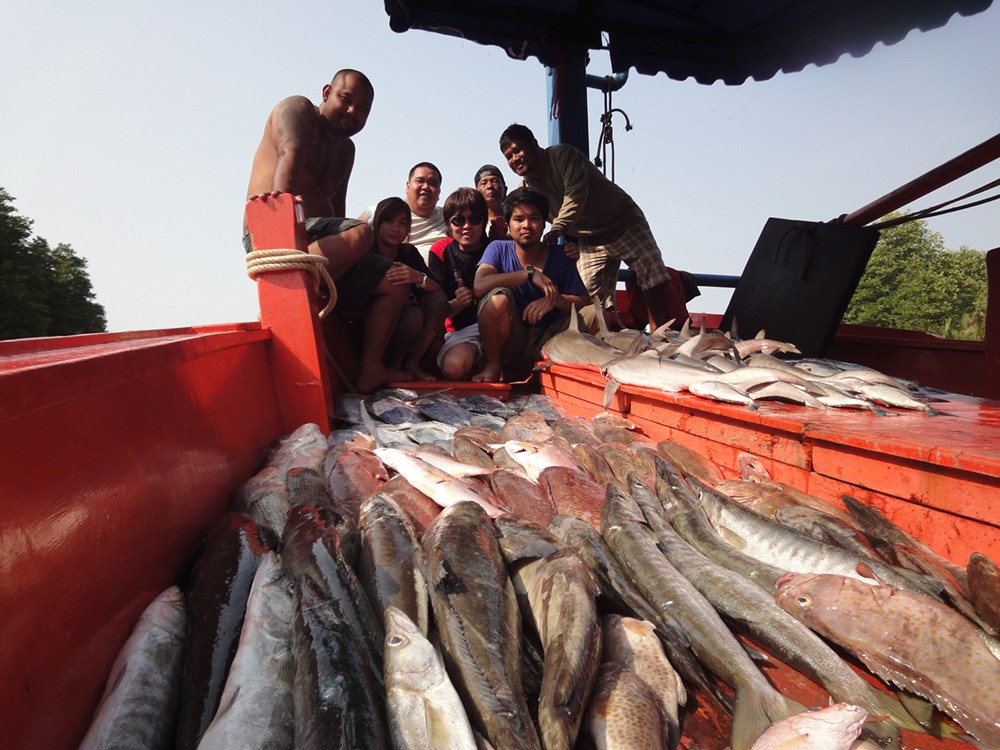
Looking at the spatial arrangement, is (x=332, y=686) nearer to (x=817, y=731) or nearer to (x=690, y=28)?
(x=817, y=731)

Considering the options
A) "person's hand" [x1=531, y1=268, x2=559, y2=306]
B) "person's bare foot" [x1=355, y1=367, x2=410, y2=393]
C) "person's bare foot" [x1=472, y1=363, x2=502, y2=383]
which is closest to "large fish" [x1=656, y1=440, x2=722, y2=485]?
"person's bare foot" [x1=472, y1=363, x2=502, y2=383]

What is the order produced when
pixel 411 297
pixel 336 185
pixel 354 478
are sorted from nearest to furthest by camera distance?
pixel 354 478 < pixel 336 185 < pixel 411 297

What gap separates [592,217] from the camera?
7180 mm

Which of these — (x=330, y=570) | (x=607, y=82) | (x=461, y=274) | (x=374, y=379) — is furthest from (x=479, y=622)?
(x=607, y=82)

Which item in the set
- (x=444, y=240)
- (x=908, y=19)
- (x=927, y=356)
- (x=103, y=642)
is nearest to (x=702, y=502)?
(x=103, y=642)

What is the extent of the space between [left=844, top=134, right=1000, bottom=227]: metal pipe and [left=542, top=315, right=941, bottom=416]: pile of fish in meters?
2.76

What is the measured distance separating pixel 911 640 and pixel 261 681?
165 cm

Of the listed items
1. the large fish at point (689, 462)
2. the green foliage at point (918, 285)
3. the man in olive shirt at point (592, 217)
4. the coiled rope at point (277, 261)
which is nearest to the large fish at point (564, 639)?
the large fish at point (689, 462)

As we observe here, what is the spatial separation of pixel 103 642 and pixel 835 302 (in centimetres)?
589

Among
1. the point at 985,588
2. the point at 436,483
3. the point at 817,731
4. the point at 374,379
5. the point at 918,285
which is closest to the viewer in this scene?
the point at 817,731

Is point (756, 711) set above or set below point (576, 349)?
below

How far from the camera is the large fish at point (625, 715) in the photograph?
1.16 meters

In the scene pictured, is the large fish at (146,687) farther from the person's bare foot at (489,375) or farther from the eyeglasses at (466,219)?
the eyeglasses at (466,219)

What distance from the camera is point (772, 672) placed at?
1.47 metres
